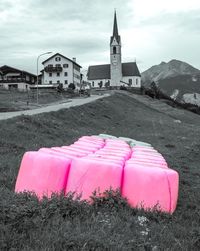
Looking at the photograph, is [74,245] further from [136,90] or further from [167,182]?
[136,90]

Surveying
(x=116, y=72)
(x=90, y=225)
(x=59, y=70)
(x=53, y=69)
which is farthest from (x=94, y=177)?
(x=116, y=72)

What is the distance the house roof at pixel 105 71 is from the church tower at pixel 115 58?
8.09ft

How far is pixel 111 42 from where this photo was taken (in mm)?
132125

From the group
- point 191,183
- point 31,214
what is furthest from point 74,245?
point 191,183

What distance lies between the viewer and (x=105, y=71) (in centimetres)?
13275

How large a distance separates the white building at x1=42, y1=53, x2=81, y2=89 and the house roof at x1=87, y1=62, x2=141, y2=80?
19.5 m

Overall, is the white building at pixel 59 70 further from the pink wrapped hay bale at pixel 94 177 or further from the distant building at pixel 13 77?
the pink wrapped hay bale at pixel 94 177

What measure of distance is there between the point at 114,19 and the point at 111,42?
318 inches

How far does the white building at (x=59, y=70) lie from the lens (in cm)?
11219

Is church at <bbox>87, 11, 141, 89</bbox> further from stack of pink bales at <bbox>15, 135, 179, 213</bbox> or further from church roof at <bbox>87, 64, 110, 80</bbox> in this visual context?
stack of pink bales at <bbox>15, 135, 179, 213</bbox>

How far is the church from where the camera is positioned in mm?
128250

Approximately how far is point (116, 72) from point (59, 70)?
2348 centimetres

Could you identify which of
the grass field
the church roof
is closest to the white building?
the church roof

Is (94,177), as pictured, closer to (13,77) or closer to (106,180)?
(106,180)
